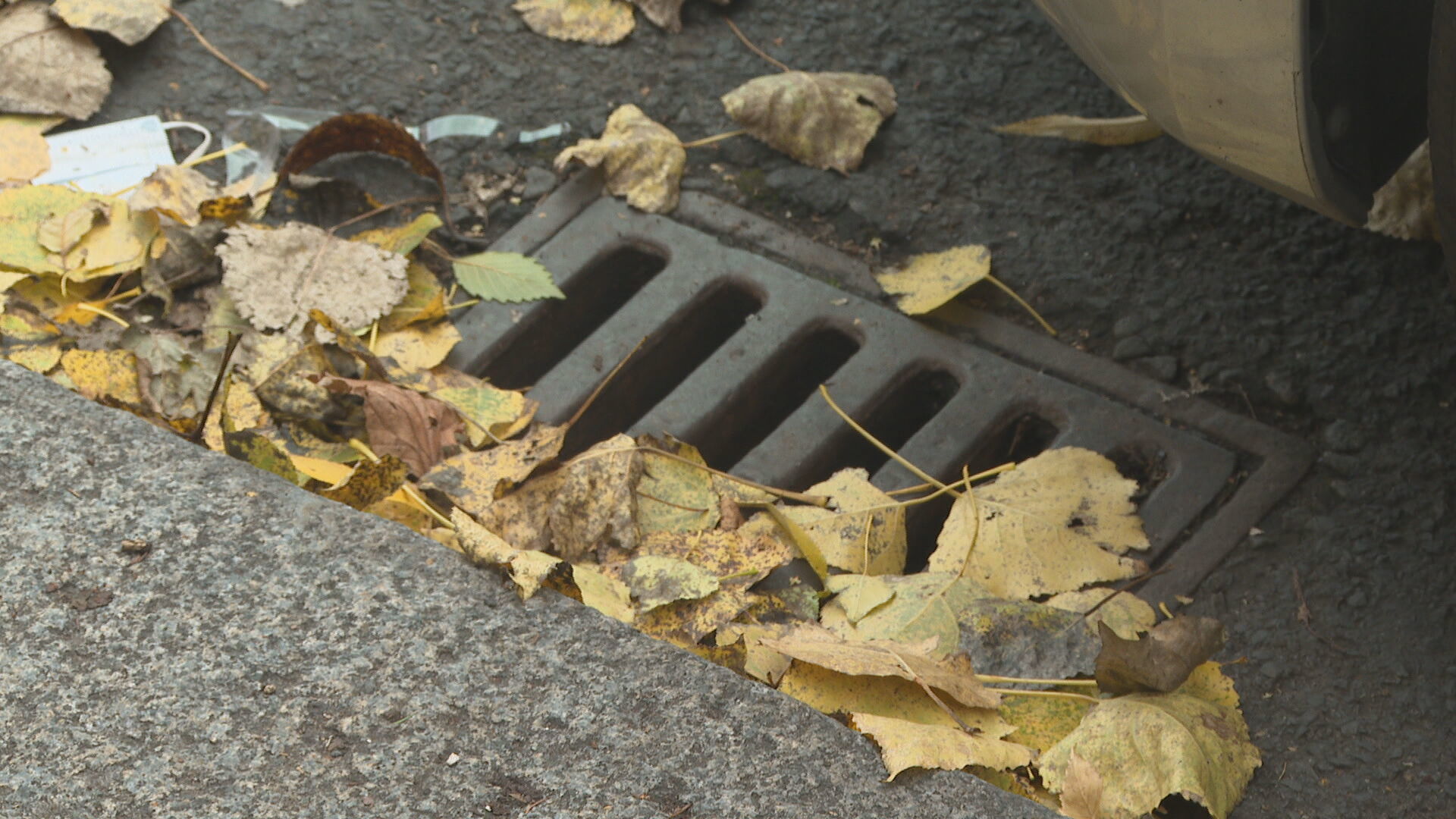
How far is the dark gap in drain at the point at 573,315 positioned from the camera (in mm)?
1867

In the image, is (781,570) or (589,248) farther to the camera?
(589,248)

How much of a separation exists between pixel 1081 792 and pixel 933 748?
181 mm

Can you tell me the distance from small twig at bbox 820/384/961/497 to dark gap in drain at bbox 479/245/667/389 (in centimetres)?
40

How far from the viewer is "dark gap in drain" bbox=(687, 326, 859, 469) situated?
1.77 m

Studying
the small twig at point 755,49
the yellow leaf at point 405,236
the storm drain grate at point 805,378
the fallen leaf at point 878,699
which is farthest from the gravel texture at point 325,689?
the small twig at point 755,49

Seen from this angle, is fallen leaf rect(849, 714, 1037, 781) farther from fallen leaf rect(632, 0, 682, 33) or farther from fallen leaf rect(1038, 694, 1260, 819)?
fallen leaf rect(632, 0, 682, 33)

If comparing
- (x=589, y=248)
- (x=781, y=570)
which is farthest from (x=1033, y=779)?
(x=589, y=248)

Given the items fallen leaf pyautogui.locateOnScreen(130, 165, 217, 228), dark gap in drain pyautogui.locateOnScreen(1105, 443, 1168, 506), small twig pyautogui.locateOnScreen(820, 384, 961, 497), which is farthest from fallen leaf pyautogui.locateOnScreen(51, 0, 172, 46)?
dark gap in drain pyautogui.locateOnScreen(1105, 443, 1168, 506)

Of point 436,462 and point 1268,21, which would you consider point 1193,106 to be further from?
point 436,462

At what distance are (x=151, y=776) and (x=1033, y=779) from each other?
0.83 metres

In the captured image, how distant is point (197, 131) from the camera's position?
7.06 ft

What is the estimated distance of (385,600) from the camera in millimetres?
1236

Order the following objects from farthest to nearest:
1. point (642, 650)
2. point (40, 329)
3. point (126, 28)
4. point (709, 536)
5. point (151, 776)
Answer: point (126, 28) < point (40, 329) < point (709, 536) < point (642, 650) < point (151, 776)

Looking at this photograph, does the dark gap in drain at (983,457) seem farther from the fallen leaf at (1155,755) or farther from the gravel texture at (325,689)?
the gravel texture at (325,689)
